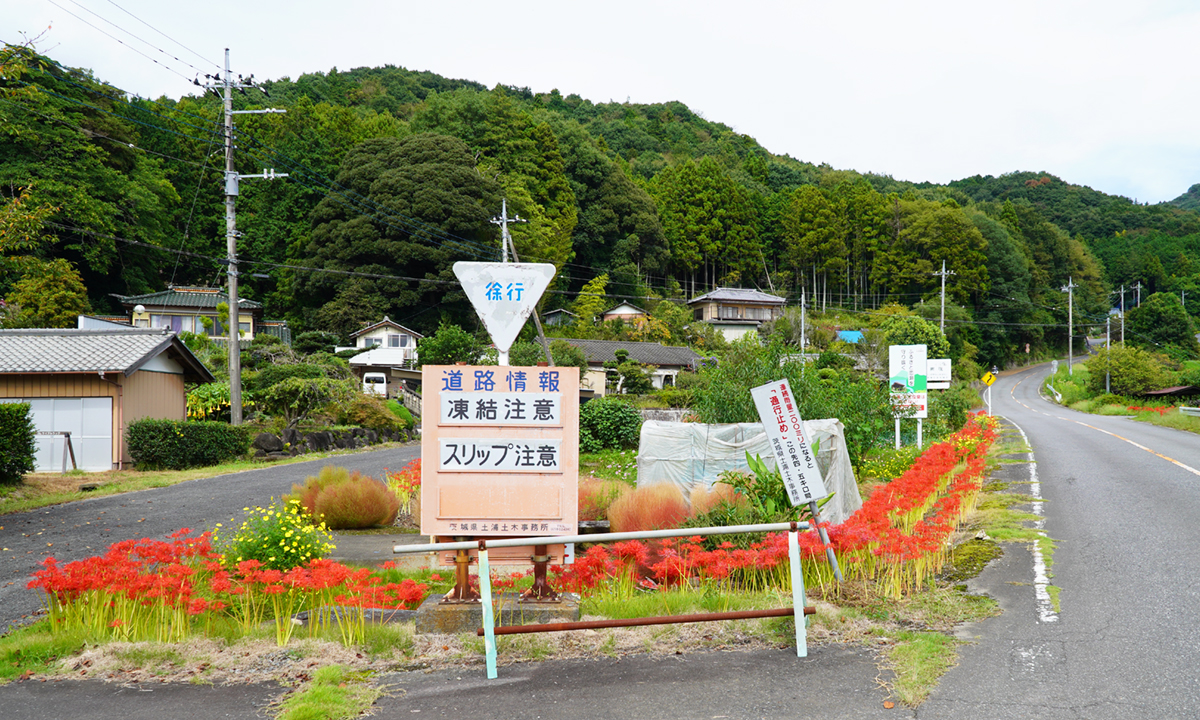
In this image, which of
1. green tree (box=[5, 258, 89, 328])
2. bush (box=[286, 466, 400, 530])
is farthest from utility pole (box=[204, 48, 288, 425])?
green tree (box=[5, 258, 89, 328])

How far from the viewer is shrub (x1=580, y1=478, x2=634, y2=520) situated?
9617mm

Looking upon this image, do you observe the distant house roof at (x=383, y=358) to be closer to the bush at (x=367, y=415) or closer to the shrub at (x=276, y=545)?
the bush at (x=367, y=415)

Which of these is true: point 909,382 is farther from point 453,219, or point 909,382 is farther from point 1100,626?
point 453,219

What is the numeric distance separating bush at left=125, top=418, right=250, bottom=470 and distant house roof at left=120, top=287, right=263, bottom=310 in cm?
2524

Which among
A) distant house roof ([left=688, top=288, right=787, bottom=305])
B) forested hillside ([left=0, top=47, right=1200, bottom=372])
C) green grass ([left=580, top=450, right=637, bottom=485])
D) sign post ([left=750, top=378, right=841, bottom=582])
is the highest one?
forested hillside ([left=0, top=47, right=1200, bottom=372])

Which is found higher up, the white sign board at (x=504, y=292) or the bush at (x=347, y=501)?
the white sign board at (x=504, y=292)

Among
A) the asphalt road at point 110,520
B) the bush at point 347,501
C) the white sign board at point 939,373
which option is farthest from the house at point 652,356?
the bush at point 347,501

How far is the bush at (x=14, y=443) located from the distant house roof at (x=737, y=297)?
48.4m

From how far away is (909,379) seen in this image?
1672cm

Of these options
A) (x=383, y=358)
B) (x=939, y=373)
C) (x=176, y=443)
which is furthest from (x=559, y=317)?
(x=176, y=443)

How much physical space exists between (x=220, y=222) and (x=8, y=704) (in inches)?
2027

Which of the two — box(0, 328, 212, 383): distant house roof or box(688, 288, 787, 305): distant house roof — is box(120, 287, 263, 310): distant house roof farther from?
box(688, 288, 787, 305): distant house roof

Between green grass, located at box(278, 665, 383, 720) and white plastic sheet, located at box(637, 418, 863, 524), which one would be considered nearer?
green grass, located at box(278, 665, 383, 720)

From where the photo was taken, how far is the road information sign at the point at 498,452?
5.70 m
